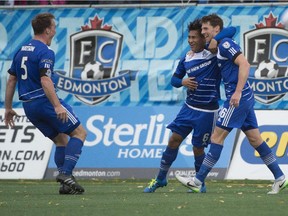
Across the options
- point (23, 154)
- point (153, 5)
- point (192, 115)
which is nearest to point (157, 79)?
point (153, 5)

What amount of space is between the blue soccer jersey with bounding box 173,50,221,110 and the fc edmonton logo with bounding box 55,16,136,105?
17.9 ft

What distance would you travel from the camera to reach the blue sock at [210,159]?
43.8ft

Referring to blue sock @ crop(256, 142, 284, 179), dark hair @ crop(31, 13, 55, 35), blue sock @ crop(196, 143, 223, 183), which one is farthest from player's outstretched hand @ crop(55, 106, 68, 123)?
blue sock @ crop(256, 142, 284, 179)

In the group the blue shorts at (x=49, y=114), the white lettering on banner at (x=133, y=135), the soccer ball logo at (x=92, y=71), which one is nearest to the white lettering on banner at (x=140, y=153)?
the white lettering on banner at (x=133, y=135)

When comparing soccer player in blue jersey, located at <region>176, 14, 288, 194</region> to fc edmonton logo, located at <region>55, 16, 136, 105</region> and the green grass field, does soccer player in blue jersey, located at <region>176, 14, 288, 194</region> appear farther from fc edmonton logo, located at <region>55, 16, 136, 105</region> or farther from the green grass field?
fc edmonton logo, located at <region>55, 16, 136, 105</region>

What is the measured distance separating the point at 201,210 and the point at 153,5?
871 cm

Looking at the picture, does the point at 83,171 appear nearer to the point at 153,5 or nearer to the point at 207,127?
the point at 153,5

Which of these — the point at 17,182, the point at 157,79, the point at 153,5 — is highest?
the point at 153,5

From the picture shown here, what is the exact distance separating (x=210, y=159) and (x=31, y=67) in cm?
250

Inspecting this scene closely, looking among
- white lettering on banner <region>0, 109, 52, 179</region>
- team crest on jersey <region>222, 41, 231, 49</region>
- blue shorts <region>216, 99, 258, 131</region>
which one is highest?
team crest on jersey <region>222, 41, 231, 49</region>

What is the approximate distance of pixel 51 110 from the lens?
1371cm

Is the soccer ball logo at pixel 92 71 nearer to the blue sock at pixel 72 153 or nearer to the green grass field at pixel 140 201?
the green grass field at pixel 140 201

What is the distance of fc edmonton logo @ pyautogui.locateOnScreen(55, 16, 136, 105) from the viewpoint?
63.7ft

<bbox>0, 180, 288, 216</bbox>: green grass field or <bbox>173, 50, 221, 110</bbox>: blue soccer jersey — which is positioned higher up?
<bbox>173, 50, 221, 110</bbox>: blue soccer jersey
